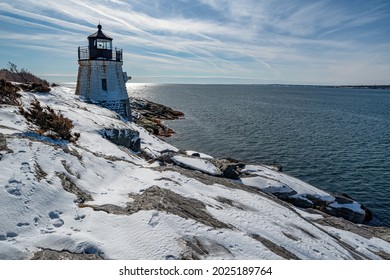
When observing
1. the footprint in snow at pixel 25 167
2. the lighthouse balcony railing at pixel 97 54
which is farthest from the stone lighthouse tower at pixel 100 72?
the footprint in snow at pixel 25 167

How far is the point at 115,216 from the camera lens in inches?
297

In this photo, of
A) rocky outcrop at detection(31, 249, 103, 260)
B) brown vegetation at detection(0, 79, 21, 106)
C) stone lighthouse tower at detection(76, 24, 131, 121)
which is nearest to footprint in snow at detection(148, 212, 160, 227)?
rocky outcrop at detection(31, 249, 103, 260)

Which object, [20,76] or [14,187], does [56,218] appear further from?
[20,76]

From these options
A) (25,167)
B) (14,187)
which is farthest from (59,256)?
(25,167)

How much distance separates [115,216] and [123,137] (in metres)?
10.9

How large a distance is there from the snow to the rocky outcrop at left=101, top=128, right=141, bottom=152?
8.42ft

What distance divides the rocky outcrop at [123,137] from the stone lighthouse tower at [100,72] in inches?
395

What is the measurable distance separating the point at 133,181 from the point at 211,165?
6.32 meters

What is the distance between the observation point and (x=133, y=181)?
35.1 feet

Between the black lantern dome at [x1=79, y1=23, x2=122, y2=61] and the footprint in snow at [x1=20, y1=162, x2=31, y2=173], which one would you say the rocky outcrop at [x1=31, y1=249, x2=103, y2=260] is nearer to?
the footprint in snow at [x1=20, y1=162, x2=31, y2=173]

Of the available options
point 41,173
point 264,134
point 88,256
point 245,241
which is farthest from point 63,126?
point 264,134

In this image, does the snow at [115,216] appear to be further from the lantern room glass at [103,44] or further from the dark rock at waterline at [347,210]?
the lantern room glass at [103,44]

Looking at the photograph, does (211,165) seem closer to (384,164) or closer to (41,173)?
(41,173)

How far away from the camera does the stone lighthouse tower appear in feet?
86.7
